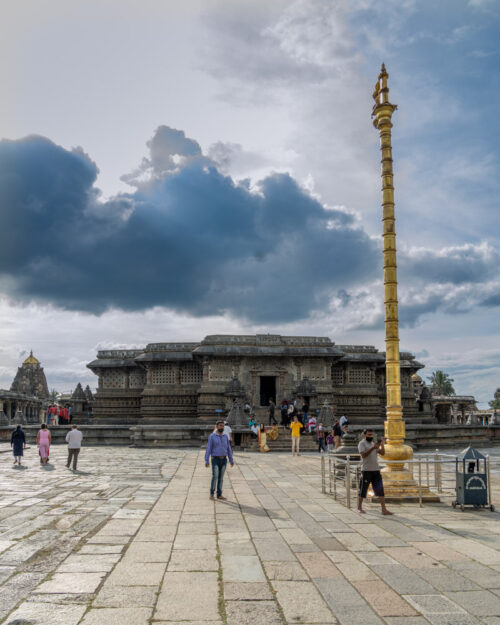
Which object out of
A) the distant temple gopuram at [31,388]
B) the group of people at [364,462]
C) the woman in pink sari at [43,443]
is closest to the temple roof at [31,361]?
the distant temple gopuram at [31,388]

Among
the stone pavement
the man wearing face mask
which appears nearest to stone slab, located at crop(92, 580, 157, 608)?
the stone pavement

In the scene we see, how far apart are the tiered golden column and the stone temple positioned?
730 inches

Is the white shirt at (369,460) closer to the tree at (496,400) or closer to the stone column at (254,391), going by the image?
the stone column at (254,391)

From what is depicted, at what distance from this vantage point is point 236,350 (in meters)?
30.9

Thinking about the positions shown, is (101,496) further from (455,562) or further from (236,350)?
(236,350)

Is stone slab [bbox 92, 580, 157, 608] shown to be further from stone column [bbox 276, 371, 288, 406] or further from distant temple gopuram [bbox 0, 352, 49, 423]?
distant temple gopuram [bbox 0, 352, 49, 423]

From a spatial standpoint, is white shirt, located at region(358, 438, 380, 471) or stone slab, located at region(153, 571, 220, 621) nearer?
stone slab, located at region(153, 571, 220, 621)

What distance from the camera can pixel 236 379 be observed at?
96.8 feet

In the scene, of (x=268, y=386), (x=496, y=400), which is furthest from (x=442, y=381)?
(x=268, y=386)

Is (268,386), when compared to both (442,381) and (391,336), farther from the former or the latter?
(442,381)

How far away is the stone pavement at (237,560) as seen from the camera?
4.33 meters

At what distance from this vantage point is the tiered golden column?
10.0m

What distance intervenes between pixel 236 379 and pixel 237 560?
77.9 ft

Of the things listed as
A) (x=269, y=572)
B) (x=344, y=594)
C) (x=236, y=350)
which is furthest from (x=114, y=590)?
(x=236, y=350)
